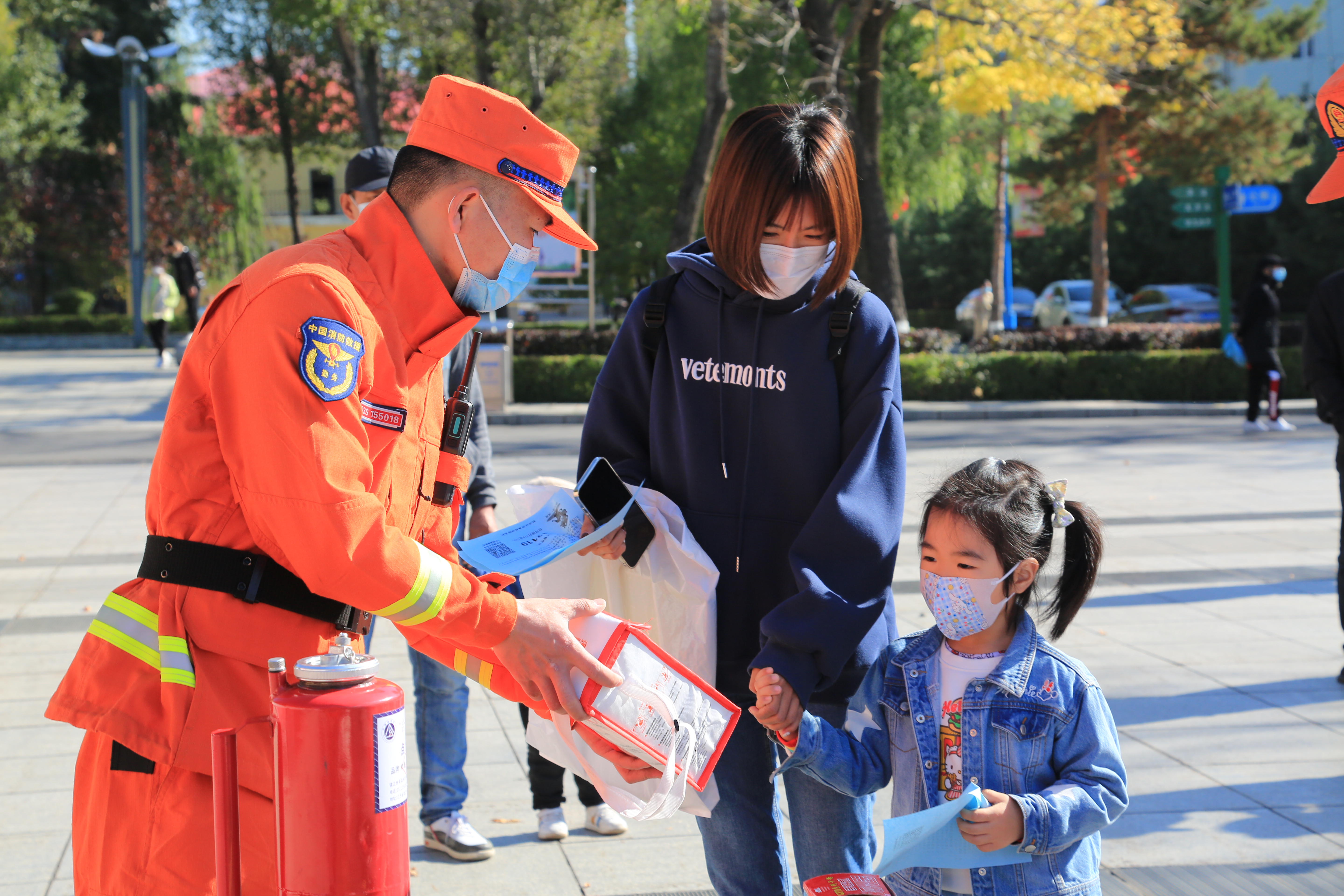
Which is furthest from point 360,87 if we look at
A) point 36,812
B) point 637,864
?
point 637,864

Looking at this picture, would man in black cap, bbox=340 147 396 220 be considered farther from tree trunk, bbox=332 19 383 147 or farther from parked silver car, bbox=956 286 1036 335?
parked silver car, bbox=956 286 1036 335

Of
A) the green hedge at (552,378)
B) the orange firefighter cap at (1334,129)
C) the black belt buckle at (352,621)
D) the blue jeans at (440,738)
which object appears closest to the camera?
the black belt buckle at (352,621)

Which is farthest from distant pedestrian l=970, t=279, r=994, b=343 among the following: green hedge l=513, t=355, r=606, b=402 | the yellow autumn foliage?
green hedge l=513, t=355, r=606, b=402

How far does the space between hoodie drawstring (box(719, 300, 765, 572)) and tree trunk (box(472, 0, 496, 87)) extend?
786 inches

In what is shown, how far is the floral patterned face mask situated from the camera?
7.77 ft

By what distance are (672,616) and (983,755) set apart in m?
0.64

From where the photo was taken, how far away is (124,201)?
36062 millimetres

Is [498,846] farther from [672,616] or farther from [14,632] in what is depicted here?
[14,632]

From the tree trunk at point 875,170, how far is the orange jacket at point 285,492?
18.0 m

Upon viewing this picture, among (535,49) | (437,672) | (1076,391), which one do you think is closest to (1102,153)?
(1076,391)

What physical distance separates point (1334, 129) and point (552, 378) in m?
15.8

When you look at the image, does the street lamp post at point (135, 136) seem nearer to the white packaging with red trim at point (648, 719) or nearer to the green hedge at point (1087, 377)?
the green hedge at point (1087, 377)

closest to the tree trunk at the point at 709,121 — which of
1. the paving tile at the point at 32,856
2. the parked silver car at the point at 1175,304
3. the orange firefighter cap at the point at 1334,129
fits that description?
the paving tile at the point at 32,856

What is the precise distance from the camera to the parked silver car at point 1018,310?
115 ft
